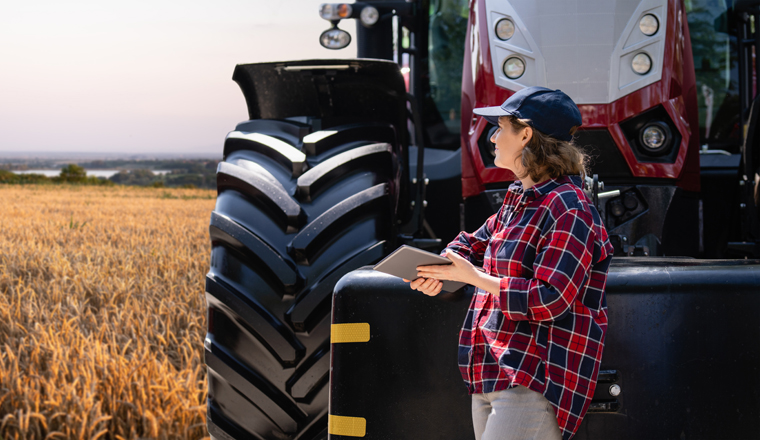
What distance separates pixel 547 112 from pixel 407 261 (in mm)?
454

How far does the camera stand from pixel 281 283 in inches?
86.0

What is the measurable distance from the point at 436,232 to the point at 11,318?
2.86m

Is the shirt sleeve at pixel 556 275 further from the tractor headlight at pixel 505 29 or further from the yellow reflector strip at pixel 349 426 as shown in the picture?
the tractor headlight at pixel 505 29

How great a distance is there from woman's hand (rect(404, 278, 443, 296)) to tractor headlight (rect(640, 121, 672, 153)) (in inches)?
50.4

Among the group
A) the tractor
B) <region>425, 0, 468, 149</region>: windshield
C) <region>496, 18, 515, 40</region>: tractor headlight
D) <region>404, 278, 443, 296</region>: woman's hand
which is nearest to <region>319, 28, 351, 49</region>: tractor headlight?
the tractor

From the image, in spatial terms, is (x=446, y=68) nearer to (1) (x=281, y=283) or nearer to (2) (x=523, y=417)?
(1) (x=281, y=283)

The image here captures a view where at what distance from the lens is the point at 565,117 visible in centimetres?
148

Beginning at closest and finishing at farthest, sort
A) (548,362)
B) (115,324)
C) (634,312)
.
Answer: (548,362) → (634,312) → (115,324)

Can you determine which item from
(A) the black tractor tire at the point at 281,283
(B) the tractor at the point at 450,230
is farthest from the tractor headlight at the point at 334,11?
(A) the black tractor tire at the point at 281,283

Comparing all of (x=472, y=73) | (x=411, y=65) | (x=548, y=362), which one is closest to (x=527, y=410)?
(x=548, y=362)

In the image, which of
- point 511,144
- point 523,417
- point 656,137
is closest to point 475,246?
point 511,144

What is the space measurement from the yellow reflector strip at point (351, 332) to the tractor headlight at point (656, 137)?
138cm

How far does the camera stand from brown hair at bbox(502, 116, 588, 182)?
4.89 feet

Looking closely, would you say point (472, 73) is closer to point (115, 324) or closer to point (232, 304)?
point (232, 304)
